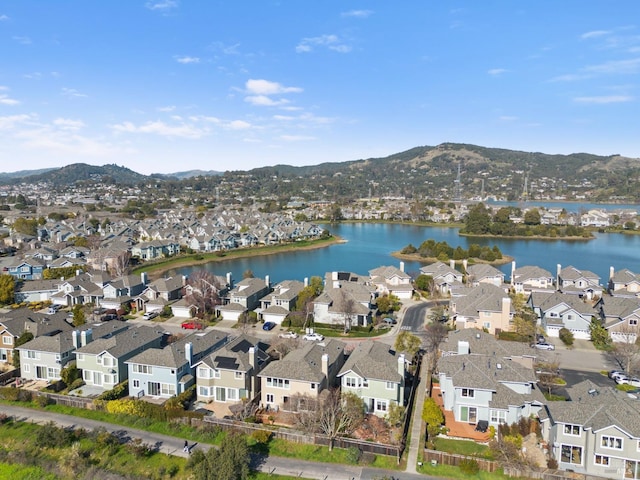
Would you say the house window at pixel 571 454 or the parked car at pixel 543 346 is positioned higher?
the house window at pixel 571 454

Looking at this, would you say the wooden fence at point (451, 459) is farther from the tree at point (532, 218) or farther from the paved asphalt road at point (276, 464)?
the tree at point (532, 218)

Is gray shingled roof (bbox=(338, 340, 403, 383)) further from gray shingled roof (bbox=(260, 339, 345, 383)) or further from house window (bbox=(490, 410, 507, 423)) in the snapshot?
house window (bbox=(490, 410, 507, 423))

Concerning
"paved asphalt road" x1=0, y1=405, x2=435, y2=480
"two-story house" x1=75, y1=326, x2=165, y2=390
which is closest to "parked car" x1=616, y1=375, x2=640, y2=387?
"paved asphalt road" x1=0, y1=405, x2=435, y2=480

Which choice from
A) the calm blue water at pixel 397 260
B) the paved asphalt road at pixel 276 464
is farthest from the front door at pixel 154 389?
the calm blue water at pixel 397 260

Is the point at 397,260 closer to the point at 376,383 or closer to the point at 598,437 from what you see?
the point at 376,383

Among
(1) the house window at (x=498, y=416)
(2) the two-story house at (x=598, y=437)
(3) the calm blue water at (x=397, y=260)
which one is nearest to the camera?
(2) the two-story house at (x=598, y=437)
